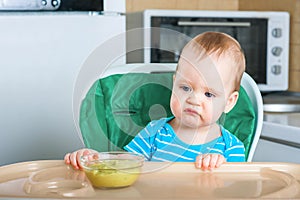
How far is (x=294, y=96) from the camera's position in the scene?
8.68 feet

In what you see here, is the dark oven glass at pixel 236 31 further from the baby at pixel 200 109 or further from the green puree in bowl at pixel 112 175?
the green puree in bowl at pixel 112 175

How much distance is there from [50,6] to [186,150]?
2.51 ft

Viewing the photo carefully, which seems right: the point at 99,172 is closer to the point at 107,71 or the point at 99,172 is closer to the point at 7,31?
the point at 107,71

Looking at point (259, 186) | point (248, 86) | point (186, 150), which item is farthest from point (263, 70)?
point (259, 186)

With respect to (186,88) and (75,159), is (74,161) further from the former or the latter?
(186,88)

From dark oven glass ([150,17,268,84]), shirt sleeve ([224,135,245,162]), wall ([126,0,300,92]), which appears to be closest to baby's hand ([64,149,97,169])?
shirt sleeve ([224,135,245,162])

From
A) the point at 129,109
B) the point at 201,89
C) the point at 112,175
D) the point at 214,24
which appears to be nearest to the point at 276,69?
the point at 214,24

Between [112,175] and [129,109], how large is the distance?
20.5 inches

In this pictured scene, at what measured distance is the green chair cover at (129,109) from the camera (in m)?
1.62

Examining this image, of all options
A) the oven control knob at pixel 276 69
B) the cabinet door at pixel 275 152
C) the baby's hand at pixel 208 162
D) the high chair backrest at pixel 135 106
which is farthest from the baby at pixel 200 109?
the oven control knob at pixel 276 69

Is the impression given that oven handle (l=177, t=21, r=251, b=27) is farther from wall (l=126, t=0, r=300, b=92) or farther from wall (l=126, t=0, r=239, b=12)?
wall (l=126, t=0, r=239, b=12)

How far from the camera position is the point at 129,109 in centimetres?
164

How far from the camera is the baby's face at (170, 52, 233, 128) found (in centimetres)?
133

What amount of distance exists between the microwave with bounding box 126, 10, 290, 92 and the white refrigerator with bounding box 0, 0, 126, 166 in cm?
44
